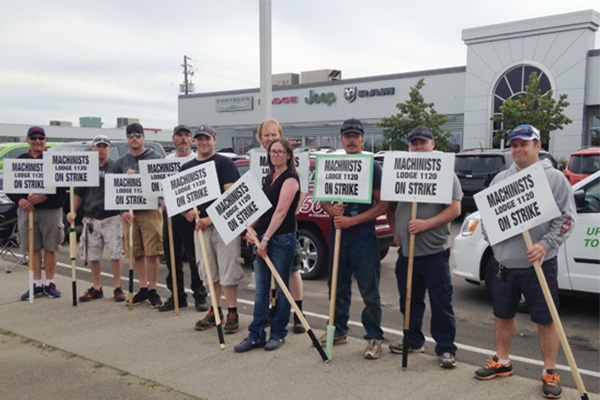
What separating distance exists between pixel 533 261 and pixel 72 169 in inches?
202

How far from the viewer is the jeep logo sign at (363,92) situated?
33719mm

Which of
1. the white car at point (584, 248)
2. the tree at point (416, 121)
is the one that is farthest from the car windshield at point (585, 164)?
the tree at point (416, 121)

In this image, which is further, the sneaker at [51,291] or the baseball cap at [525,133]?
the sneaker at [51,291]

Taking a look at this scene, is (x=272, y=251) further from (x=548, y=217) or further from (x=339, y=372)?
(x=548, y=217)

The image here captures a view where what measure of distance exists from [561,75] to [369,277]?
26.6 metres

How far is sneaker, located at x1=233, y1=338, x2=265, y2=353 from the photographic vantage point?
498 centimetres

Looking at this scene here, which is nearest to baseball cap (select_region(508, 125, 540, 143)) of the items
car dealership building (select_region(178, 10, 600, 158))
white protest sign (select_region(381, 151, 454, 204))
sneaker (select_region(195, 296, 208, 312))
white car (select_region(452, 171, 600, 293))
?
white protest sign (select_region(381, 151, 454, 204))

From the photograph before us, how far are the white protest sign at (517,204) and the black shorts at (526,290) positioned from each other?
290mm

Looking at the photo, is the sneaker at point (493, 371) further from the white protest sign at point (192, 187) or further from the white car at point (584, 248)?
the white protest sign at point (192, 187)

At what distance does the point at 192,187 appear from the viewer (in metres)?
5.48

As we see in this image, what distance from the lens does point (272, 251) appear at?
195 inches

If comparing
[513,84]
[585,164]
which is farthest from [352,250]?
[513,84]

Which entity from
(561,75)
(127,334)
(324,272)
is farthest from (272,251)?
(561,75)

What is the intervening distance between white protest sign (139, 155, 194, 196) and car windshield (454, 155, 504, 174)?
967 cm
